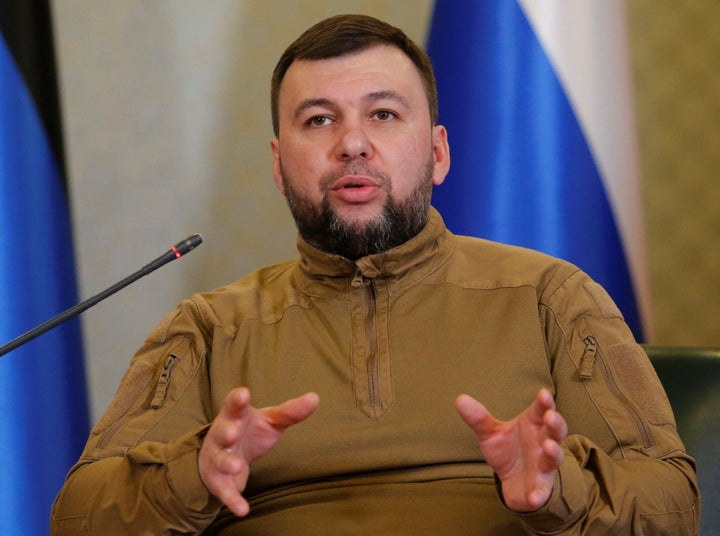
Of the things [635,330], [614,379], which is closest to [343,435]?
[614,379]

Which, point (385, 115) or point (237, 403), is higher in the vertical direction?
point (385, 115)

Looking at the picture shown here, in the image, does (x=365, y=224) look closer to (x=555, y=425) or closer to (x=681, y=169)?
(x=555, y=425)

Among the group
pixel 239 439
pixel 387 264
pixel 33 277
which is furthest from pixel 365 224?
pixel 33 277

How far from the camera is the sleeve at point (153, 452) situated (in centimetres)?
134

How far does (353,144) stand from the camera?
5.51 feet

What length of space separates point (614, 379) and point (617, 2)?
1060 mm

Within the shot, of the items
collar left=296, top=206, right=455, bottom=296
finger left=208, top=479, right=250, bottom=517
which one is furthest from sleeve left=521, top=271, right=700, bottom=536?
finger left=208, top=479, right=250, bottom=517

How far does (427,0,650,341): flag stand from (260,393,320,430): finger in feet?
3.53

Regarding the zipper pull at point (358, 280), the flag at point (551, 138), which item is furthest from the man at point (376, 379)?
the flag at point (551, 138)

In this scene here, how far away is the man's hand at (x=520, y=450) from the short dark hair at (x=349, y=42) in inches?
30.5

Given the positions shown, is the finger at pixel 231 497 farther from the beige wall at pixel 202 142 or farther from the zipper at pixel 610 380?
the beige wall at pixel 202 142

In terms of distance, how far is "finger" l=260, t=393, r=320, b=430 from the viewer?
118cm

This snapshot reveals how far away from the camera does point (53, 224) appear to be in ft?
7.47

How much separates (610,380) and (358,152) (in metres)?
0.53
